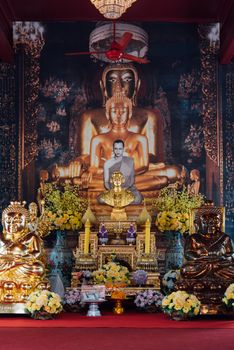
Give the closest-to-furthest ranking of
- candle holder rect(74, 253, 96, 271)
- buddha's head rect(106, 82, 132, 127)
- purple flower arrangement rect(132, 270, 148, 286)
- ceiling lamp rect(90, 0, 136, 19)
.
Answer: ceiling lamp rect(90, 0, 136, 19), purple flower arrangement rect(132, 270, 148, 286), candle holder rect(74, 253, 96, 271), buddha's head rect(106, 82, 132, 127)

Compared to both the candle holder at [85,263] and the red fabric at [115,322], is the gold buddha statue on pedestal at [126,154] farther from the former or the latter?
the red fabric at [115,322]

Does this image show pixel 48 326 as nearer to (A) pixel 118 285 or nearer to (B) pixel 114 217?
(A) pixel 118 285

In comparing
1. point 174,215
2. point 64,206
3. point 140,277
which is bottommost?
point 140,277

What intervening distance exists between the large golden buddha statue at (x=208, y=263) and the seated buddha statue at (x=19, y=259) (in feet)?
5.76

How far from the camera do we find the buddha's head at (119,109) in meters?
11.8

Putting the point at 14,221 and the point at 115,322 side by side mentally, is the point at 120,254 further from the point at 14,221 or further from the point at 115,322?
the point at 115,322

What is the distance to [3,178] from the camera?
11.6 meters

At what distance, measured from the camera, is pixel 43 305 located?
28.7 feet

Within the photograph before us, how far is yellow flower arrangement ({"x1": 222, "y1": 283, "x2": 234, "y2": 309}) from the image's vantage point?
8.79m

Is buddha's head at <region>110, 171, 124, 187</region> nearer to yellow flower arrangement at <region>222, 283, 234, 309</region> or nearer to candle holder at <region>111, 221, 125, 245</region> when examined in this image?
candle holder at <region>111, 221, 125, 245</region>

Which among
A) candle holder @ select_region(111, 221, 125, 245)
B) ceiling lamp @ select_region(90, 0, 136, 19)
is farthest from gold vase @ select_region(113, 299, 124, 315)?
ceiling lamp @ select_region(90, 0, 136, 19)

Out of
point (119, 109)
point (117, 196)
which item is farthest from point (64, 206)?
point (119, 109)

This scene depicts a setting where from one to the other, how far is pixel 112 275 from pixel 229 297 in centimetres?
182

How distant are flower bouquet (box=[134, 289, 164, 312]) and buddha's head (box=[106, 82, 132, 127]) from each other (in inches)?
117
